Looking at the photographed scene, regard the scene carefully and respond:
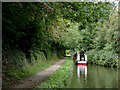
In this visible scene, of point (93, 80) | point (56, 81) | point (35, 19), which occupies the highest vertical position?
point (35, 19)

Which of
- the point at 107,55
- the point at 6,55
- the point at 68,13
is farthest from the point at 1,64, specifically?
the point at 107,55

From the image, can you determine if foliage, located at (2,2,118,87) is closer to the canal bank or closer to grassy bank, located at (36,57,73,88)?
grassy bank, located at (36,57,73,88)

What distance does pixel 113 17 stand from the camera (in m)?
19.5

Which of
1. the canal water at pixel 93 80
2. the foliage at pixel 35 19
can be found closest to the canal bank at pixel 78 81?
the canal water at pixel 93 80

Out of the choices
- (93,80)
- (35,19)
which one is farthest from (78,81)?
(35,19)

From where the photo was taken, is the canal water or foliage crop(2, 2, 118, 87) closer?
foliage crop(2, 2, 118, 87)

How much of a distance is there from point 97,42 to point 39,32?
2016 cm

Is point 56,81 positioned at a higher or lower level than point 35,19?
lower

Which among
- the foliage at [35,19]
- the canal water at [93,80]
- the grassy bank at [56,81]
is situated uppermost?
the foliage at [35,19]

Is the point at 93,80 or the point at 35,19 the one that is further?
the point at 93,80

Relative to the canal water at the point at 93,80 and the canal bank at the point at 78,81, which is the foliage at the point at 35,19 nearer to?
the canal bank at the point at 78,81

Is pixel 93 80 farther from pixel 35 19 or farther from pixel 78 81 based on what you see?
pixel 35 19

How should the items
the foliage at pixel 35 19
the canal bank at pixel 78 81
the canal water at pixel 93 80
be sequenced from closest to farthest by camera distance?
the foliage at pixel 35 19 → the canal bank at pixel 78 81 → the canal water at pixel 93 80

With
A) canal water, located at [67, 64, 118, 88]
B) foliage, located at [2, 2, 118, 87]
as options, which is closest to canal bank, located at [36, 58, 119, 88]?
canal water, located at [67, 64, 118, 88]
